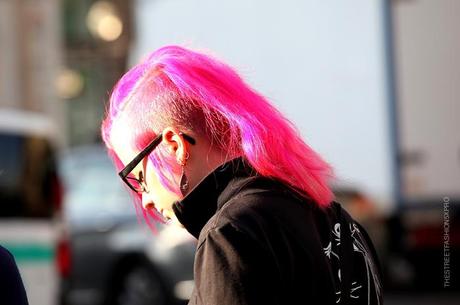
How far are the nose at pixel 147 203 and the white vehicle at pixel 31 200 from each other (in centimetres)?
634

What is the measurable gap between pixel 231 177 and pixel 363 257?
1.02ft

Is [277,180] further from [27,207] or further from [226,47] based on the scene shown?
[226,47]

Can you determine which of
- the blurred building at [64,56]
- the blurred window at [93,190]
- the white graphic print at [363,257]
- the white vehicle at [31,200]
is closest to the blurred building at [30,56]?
the blurred building at [64,56]

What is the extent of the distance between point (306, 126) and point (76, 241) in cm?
291

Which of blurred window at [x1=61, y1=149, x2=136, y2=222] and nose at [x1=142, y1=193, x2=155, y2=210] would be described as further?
blurred window at [x1=61, y1=149, x2=136, y2=222]

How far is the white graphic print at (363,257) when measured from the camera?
7.30 ft

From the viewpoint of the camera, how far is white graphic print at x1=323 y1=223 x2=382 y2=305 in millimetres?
2225

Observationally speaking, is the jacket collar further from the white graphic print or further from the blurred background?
the blurred background

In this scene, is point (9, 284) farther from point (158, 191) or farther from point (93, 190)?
point (93, 190)

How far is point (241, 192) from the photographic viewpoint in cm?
218

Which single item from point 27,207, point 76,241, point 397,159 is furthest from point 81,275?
point 397,159

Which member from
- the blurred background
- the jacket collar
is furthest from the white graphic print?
the blurred background

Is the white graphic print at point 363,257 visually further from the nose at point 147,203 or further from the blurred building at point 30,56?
the blurred building at point 30,56

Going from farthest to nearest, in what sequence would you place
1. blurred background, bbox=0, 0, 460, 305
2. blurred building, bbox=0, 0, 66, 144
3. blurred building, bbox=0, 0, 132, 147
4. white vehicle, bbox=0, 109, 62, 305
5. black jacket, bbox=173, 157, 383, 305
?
1. blurred building, bbox=0, 0, 132, 147
2. blurred building, bbox=0, 0, 66, 144
3. blurred background, bbox=0, 0, 460, 305
4. white vehicle, bbox=0, 109, 62, 305
5. black jacket, bbox=173, 157, 383, 305
